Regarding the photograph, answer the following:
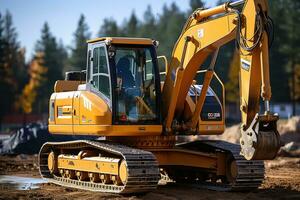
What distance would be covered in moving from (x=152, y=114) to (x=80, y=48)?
65.9m

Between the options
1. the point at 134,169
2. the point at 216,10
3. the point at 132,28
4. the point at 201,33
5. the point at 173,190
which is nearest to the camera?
the point at 134,169

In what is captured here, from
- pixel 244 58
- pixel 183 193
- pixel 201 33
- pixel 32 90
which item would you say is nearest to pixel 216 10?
pixel 201 33

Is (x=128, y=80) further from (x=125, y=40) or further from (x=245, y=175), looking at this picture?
(x=245, y=175)

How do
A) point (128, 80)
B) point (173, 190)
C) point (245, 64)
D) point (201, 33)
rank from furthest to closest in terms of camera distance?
point (173, 190) → point (128, 80) → point (201, 33) → point (245, 64)

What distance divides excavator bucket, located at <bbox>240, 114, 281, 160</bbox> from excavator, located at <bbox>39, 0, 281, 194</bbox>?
1.04 meters

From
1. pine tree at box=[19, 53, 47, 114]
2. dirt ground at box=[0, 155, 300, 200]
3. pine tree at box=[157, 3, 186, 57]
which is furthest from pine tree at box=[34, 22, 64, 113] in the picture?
dirt ground at box=[0, 155, 300, 200]

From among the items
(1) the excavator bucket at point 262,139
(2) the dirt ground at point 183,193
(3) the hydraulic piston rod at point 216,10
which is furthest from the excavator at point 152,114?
(1) the excavator bucket at point 262,139

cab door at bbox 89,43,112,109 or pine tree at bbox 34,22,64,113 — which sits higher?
pine tree at bbox 34,22,64,113

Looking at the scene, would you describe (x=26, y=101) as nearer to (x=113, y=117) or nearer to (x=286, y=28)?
(x=286, y=28)

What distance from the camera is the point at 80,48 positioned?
78.5 meters

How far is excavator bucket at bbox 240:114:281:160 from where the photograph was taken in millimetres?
10849

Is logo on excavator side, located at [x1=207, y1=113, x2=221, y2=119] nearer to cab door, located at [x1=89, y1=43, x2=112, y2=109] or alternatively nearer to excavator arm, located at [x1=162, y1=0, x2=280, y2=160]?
excavator arm, located at [x1=162, y1=0, x2=280, y2=160]

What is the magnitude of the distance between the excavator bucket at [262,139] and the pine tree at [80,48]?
61.9m

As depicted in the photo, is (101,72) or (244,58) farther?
(101,72)
